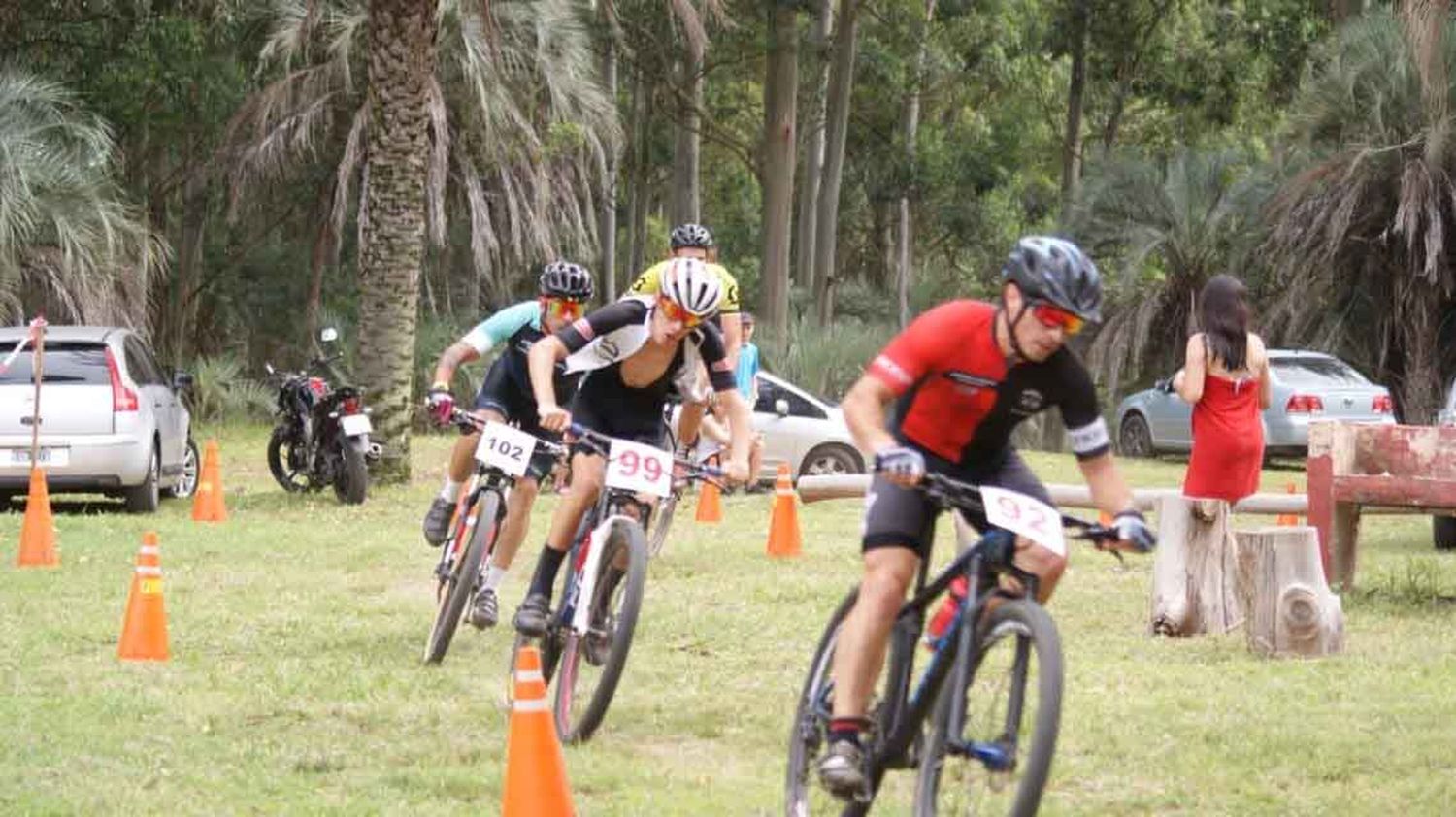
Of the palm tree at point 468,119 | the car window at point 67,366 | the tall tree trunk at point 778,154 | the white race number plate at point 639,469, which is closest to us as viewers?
the white race number plate at point 639,469

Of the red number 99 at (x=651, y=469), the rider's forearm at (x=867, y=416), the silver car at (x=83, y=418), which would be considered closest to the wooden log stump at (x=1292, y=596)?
the red number 99 at (x=651, y=469)

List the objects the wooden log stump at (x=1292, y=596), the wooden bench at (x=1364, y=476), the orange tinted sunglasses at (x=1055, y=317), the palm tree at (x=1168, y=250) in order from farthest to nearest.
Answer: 1. the palm tree at (x=1168, y=250)
2. the wooden bench at (x=1364, y=476)
3. the wooden log stump at (x=1292, y=596)
4. the orange tinted sunglasses at (x=1055, y=317)

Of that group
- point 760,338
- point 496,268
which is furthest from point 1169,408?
point 496,268

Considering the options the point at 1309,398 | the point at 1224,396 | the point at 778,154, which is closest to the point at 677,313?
the point at 1224,396

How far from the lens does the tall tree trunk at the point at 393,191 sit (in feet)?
75.2

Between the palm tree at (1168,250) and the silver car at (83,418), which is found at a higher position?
the palm tree at (1168,250)

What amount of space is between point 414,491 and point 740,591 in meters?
8.71

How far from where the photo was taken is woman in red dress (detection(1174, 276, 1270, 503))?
1298cm

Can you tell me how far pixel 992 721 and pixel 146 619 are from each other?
240 inches

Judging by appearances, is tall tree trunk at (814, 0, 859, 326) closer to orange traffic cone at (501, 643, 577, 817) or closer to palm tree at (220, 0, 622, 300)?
palm tree at (220, 0, 622, 300)

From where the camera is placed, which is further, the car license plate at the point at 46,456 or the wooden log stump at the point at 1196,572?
the car license plate at the point at 46,456

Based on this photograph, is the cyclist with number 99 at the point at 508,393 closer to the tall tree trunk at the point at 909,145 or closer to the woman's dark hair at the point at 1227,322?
the woman's dark hair at the point at 1227,322

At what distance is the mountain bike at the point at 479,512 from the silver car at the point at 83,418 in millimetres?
9234

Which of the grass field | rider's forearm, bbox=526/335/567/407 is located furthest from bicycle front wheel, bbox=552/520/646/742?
rider's forearm, bbox=526/335/567/407
